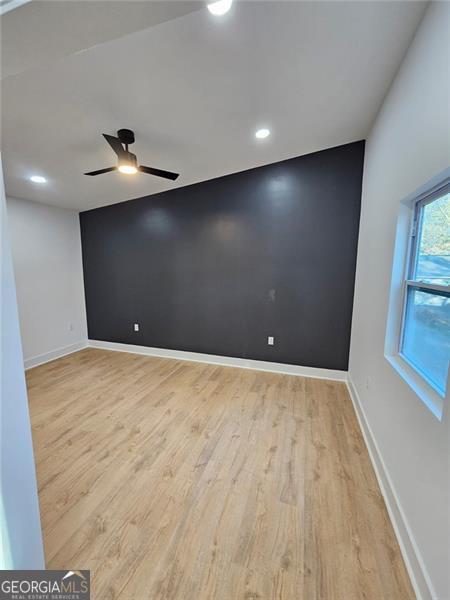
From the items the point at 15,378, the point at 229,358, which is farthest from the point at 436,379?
the point at 229,358

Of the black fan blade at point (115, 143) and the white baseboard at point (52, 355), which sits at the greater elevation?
the black fan blade at point (115, 143)

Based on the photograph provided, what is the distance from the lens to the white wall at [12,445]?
0.76 m

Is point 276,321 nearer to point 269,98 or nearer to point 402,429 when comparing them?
point 402,429

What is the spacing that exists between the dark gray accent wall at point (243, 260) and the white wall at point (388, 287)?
2.08ft

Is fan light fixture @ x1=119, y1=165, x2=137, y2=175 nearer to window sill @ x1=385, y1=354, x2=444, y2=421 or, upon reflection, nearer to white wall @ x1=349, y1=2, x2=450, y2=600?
white wall @ x1=349, y1=2, x2=450, y2=600

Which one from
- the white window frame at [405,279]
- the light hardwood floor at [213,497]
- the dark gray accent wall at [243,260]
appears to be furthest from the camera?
the dark gray accent wall at [243,260]

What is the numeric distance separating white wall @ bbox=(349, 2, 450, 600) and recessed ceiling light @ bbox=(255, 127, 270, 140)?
98 cm

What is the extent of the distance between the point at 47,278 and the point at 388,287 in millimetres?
4445

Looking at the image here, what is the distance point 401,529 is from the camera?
1.30 meters

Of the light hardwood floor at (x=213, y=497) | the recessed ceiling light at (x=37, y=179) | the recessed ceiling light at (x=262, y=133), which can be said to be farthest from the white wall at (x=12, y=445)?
the recessed ceiling light at (x=37, y=179)

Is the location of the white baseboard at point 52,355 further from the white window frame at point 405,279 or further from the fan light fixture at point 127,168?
the white window frame at point 405,279

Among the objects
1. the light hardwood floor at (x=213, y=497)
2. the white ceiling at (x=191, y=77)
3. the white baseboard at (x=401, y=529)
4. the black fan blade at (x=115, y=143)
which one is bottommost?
the light hardwood floor at (x=213, y=497)

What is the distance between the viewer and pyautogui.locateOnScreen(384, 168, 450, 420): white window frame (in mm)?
1365

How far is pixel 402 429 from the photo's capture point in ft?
4.68
